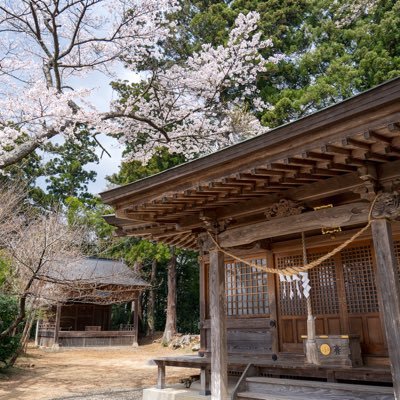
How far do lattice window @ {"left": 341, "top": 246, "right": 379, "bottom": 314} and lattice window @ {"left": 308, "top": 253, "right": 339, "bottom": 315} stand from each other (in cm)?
20

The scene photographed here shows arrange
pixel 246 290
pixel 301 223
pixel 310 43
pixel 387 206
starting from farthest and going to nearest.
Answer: pixel 310 43 → pixel 246 290 → pixel 301 223 → pixel 387 206

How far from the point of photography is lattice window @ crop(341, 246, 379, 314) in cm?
561

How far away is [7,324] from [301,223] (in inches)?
390

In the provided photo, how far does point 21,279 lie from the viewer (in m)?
11.9

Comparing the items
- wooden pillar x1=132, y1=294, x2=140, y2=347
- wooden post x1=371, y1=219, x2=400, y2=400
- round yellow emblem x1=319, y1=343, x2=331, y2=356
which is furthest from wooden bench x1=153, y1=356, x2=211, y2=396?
wooden pillar x1=132, y1=294, x2=140, y2=347

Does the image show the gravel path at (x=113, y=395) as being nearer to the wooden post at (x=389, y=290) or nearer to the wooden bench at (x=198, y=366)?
the wooden bench at (x=198, y=366)

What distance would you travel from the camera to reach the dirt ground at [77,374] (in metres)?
8.69

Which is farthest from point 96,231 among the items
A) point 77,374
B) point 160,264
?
point 77,374

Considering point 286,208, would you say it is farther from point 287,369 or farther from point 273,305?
point 287,369

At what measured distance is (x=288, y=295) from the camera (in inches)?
255

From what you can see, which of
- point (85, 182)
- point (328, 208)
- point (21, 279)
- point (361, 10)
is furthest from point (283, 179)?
point (85, 182)

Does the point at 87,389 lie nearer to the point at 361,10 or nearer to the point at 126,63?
the point at 126,63

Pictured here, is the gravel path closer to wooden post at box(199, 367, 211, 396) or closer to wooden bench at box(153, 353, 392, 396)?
wooden bench at box(153, 353, 392, 396)

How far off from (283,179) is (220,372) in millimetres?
2575
